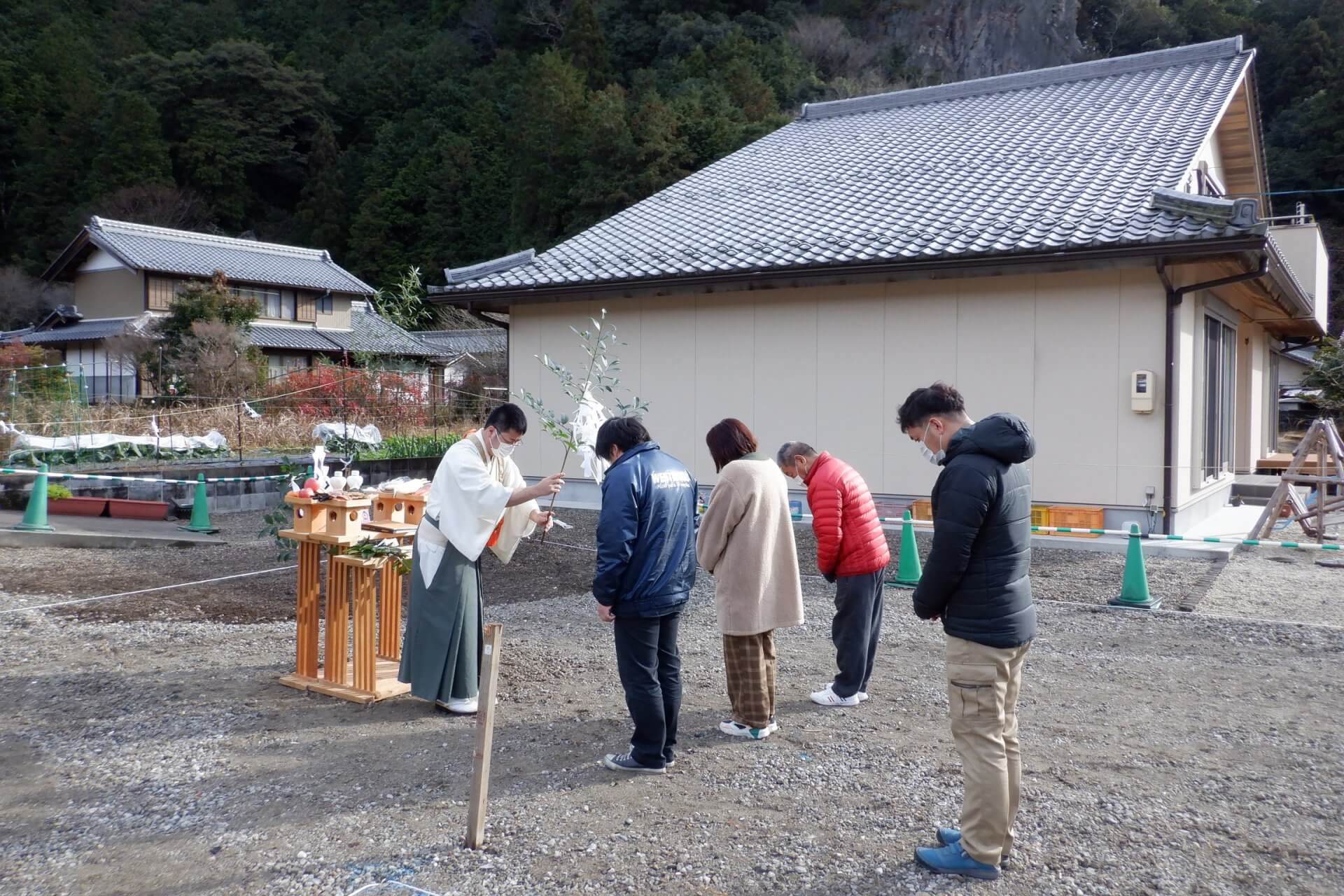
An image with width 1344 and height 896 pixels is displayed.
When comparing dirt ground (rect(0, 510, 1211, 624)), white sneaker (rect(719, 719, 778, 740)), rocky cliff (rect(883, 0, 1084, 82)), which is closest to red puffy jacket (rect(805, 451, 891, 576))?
white sneaker (rect(719, 719, 778, 740))

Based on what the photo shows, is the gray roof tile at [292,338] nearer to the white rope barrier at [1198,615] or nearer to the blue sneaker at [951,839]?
the white rope barrier at [1198,615]

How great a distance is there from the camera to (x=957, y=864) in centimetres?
340

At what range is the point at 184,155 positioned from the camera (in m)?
42.9

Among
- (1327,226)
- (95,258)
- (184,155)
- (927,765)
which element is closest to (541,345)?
(927,765)

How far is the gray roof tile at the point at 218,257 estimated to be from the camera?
101 feet

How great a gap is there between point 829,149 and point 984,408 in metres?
6.75

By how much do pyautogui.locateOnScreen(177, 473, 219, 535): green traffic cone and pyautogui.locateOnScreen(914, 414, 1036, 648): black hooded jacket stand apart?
1010 centimetres

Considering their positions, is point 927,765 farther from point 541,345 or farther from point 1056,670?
point 541,345

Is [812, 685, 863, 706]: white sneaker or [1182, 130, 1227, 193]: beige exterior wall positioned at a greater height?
[1182, 130, 1227, 193]: beige exterior wall

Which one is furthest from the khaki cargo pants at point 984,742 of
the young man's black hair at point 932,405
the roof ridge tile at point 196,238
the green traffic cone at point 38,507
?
the roof ridge tile at point 196,238

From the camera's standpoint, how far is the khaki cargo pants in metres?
3.38

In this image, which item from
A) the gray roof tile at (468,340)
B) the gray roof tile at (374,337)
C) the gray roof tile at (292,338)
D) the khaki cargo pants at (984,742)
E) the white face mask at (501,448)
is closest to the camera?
the khaki cargo pants at (984,742)

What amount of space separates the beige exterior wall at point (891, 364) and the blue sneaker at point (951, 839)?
23.9 feet

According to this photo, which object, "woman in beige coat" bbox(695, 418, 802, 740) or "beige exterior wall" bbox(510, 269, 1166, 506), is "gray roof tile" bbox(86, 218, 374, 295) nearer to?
"beige exterior wall" bbox(510, 269, 1166, 506)
